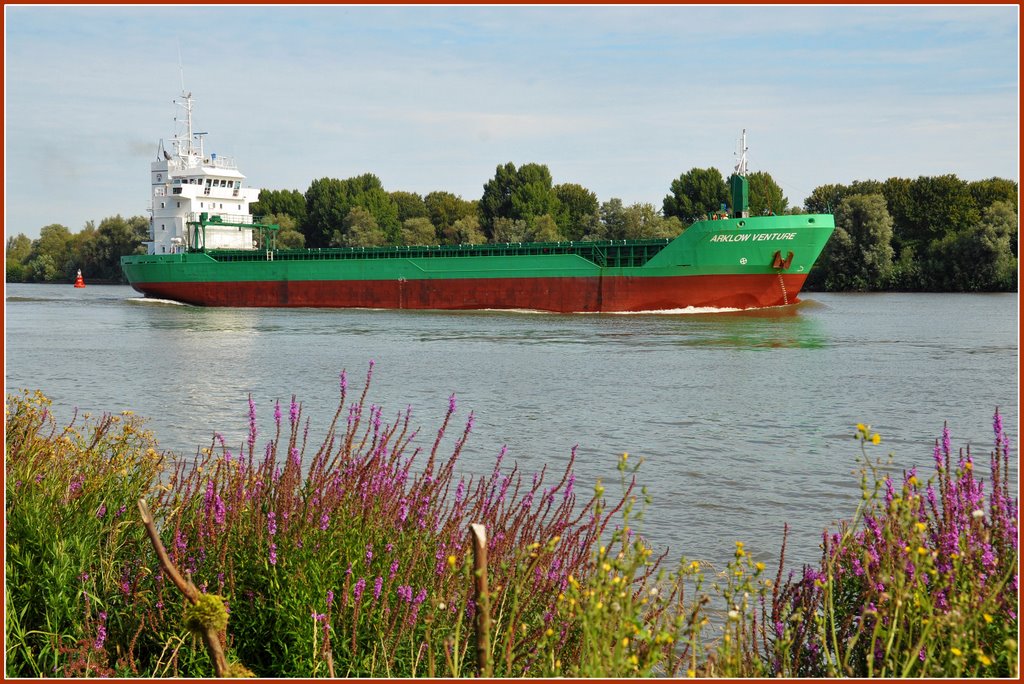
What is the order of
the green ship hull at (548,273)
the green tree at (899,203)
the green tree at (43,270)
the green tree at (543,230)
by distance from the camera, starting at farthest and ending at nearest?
the green tree at (43,270) → the green tree at (543,230) → the green tree at (899,203) → the green ship hull at (548,273)

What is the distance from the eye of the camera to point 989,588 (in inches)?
156

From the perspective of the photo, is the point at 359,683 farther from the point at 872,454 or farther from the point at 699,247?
the point at 699,247

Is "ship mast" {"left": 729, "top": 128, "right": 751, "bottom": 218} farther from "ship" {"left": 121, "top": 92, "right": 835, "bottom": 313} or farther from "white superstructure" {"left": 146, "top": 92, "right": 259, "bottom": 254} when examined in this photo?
"white superstructure" {"left": 146, "top": 92, "right": 259, "bottom": 254}

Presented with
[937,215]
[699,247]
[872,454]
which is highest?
[937,215]

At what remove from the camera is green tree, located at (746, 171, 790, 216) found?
85562 mm

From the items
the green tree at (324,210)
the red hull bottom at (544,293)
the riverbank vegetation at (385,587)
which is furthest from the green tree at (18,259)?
the riverbank vegetation at (385,587)

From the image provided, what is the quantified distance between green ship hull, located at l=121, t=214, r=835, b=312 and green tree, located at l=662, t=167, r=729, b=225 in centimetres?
4657

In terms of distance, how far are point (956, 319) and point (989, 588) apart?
37.3 meters

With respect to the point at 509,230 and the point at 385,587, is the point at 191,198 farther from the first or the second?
the point at 385,587

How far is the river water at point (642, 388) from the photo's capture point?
387 inches

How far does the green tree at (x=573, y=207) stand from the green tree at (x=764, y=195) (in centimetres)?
1371

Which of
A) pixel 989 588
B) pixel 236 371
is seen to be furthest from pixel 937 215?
pixel 989 588

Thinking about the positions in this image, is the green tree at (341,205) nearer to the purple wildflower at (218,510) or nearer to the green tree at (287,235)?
the green tree at (287,235)

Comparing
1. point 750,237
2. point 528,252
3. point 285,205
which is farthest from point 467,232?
point 750,237
